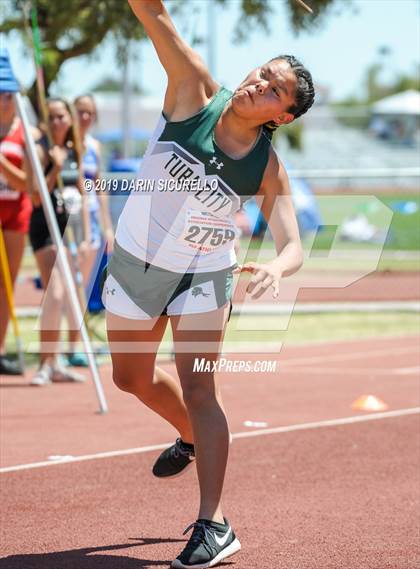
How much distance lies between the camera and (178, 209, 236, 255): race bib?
17.8 feet

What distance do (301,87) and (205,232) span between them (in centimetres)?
80

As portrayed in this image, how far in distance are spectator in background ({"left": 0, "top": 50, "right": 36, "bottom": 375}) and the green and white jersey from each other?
197 inches

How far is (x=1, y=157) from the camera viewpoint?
10406 mm

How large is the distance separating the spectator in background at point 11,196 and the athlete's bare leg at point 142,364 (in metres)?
4.87

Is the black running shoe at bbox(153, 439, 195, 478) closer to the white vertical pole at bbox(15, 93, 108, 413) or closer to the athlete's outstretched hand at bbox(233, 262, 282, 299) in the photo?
the athlete's outstretched hand at bbox(233, 262, 282, 299)

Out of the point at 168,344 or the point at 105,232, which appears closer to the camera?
the point at 105,232

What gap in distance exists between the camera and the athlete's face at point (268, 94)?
5273 mm

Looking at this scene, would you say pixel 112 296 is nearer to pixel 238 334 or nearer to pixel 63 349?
pixel 63 349

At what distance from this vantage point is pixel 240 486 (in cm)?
706

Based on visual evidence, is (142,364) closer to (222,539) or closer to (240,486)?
(222,539)

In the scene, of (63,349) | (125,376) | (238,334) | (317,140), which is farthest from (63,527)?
(317,140)

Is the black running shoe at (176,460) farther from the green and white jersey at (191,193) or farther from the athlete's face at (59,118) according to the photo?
the athlete's face at (59,118)

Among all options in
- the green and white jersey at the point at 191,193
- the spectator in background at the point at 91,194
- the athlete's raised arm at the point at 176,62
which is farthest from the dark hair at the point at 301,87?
the spectator in background at the point at 91,194

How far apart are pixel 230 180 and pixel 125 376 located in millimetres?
1106
